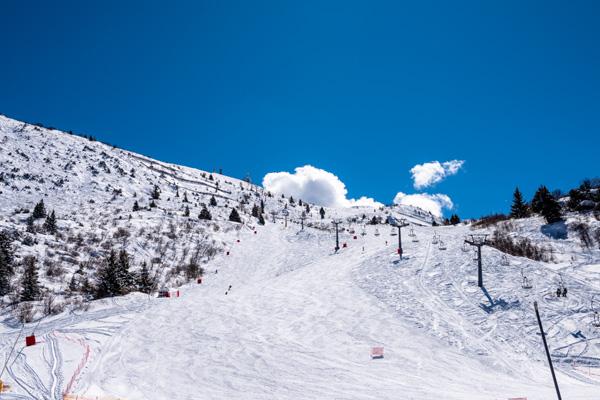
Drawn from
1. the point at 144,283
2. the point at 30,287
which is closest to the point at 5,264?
the point at 30,287

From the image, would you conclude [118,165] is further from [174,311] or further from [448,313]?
[448,313]

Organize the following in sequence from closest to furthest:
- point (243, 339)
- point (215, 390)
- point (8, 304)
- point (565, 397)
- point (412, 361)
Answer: point (565, 397) < point (215, 390) < point (412, 361) < point (243, 339) < point (8, 304)

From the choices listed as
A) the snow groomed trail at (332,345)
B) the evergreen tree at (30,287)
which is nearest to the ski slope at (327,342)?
the snow groomed trail at (332,345)

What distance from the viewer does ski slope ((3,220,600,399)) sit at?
1277 cm

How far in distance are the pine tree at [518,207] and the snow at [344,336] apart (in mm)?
12716

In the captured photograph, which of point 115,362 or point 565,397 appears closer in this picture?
point 565,397

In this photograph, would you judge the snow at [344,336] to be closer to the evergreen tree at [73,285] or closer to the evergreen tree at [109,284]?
the evergreen tree at [73,285]

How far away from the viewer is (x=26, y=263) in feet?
107

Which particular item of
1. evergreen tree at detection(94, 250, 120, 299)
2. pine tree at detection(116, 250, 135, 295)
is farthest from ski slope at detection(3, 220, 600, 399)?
evergreen tree at detection(94, 250, 120, 299)

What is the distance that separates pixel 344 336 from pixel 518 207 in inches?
1549

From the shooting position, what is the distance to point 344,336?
58.0 feet

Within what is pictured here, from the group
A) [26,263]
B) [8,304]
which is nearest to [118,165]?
[26,263]

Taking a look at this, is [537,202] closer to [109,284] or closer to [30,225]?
[109,284]

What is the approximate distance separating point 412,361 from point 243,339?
731cm
